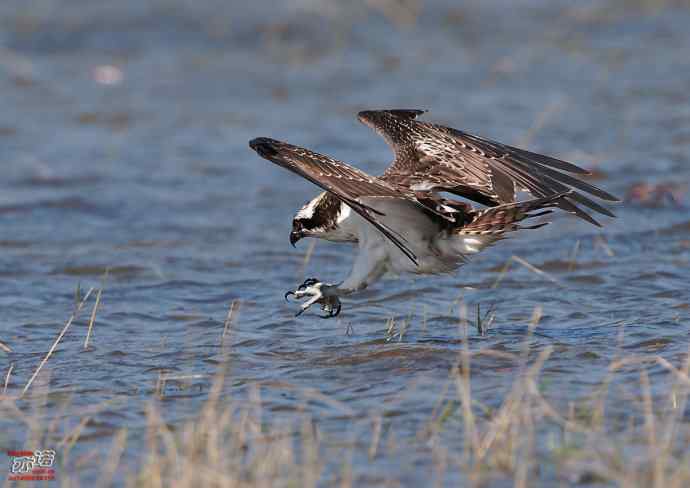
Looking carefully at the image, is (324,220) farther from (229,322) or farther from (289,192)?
(289,192)

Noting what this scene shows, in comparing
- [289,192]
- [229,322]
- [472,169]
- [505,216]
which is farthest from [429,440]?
[289,192]

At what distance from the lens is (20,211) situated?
9773 mm

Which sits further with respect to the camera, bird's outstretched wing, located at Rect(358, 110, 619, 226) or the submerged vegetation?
bird's outstretched wing, located at Rect(358, 110, 619, 226)

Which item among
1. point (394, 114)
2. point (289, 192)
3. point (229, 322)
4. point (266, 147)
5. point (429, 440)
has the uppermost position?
point (289, 192)

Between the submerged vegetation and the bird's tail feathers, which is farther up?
the bird's tail feathers

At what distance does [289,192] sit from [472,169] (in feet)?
13.4

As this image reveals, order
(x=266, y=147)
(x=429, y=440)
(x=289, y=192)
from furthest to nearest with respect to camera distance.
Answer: (x=289, y=192) < (x=266, y=147) < (x=429, y=440)

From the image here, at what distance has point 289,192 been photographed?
10281 mm

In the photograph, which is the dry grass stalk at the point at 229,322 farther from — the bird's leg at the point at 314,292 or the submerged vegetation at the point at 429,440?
the submerged vegetation at the point at 429,440

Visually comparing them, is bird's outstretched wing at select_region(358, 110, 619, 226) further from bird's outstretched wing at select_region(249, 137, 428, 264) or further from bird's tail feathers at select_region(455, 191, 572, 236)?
bird's outstretched wing at select_region(249, 137, 428, 264)

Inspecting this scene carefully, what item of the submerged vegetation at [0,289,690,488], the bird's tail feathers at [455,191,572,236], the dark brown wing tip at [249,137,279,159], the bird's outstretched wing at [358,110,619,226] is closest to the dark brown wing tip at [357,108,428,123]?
the bird's outstretched wing at [358,110,619,226]

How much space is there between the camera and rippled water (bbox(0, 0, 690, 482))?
19.2 feet

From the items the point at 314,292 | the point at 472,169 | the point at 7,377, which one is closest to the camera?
the point at 7,377

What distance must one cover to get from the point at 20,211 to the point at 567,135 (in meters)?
5.02
